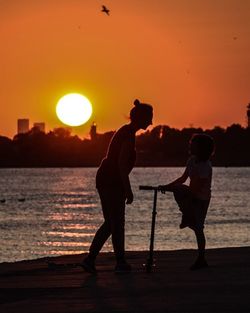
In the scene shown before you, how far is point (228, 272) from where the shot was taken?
11.5 m

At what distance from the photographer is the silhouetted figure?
12.0 m

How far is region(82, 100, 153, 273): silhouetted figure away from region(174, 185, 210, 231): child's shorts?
62 cm

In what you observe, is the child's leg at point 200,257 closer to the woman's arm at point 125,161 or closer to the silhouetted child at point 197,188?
the silhouetted child at point 197,188

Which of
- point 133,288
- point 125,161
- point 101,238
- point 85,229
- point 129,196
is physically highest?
point 125,161

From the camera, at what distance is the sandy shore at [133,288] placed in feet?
29.5

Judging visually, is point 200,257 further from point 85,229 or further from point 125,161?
point 85,229

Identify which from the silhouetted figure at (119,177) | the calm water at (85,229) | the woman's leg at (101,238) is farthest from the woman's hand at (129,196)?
the calm water at (85,229)

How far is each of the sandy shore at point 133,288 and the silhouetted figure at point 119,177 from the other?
1.04ft

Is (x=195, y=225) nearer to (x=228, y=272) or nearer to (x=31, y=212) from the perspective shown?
(x=228, y=272)

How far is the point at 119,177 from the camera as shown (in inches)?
478

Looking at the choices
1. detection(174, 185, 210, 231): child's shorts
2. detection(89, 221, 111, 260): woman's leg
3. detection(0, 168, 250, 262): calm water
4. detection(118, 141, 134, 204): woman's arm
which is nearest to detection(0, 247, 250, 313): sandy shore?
detection(89, 221, 111, 260): woman's leg

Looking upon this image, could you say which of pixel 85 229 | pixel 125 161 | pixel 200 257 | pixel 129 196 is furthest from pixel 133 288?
pixel 85 229

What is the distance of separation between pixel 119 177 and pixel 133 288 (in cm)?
212

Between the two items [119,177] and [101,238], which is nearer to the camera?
[119,177]
